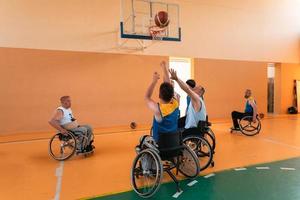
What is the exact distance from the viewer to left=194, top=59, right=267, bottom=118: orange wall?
783cm

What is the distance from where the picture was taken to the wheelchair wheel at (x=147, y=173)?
2318mm

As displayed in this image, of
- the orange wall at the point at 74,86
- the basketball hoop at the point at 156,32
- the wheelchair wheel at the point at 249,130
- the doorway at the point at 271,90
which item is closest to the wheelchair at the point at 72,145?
the orange wall at the point at 74,86

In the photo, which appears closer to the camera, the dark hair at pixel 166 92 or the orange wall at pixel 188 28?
the dark hair at pixel 166 92

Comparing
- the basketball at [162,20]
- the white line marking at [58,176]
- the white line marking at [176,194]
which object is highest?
the basketball at [162,20]

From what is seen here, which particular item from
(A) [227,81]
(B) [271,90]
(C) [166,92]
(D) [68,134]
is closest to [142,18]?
(A) [227,81]

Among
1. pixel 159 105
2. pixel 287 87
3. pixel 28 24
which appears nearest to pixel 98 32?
pixel 28 24

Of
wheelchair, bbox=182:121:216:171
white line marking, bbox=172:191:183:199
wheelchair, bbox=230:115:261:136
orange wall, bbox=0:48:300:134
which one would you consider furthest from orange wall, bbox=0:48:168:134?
white line marking, bbox=172:191:183:199

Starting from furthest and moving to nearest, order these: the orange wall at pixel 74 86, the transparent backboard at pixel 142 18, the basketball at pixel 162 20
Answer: the transparent backboard at pixel 142 18 < the orange wall at pixel 74 86 < the basketball at pixel 162 20

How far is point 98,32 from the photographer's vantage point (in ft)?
21.2

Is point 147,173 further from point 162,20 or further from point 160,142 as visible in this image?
point 162,20

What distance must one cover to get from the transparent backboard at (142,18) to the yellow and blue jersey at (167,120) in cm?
A: 363

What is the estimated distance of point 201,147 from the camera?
346cm

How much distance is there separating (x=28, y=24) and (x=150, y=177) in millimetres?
4889

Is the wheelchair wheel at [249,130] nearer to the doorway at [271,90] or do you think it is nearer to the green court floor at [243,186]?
the green court floor at [243,186]
